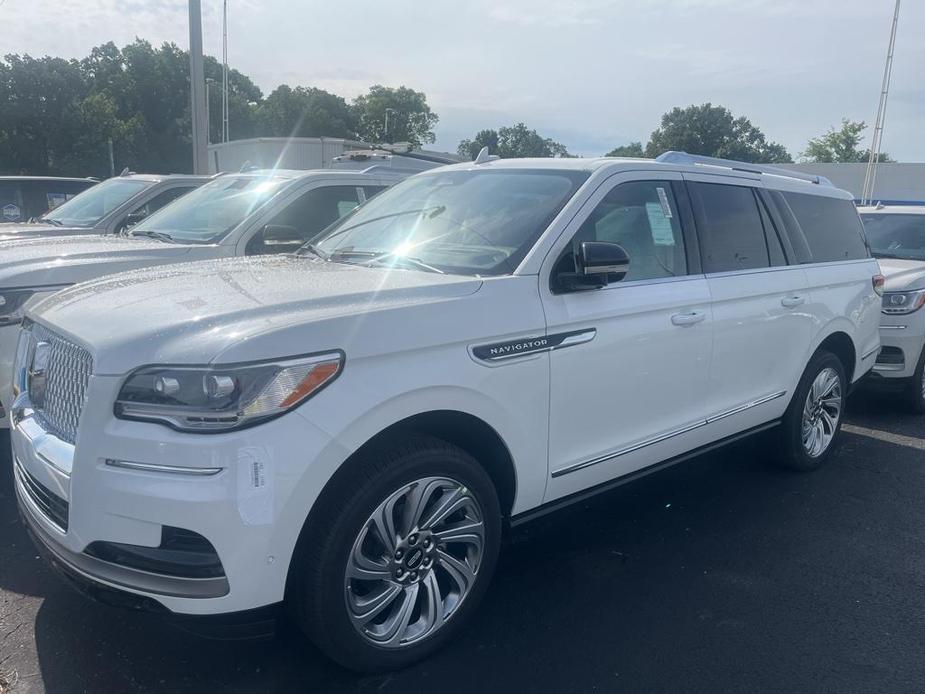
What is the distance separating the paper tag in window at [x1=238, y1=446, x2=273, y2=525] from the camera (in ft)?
7.57

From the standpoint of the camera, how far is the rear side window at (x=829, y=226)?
16.8 ft

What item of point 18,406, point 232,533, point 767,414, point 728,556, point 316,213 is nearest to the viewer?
point 232,533

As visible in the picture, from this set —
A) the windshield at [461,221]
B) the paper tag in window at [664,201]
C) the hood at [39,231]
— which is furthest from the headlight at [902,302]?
the hood at [39,231]

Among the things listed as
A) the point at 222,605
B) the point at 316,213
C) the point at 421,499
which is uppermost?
the point at 316,213

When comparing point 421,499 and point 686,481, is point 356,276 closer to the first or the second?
point 421,499

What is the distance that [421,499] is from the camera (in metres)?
2.82

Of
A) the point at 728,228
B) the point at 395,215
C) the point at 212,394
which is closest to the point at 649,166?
the point at 728,228

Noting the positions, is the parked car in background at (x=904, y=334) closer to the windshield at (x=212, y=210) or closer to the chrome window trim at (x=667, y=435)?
the chrome window trim at (x=667, y=435)

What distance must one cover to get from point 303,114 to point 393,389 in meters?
71.8

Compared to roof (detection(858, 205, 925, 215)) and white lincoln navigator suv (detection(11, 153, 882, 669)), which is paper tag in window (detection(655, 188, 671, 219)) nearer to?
white lincoln navigator suv (detection(11, 153, 882, 669))

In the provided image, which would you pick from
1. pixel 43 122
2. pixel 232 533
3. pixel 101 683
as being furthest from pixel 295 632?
pixel 43 122

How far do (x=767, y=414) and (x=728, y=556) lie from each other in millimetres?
1141

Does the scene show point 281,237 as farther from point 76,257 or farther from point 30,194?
point 30,194

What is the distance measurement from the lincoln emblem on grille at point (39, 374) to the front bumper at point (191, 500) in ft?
1.89
